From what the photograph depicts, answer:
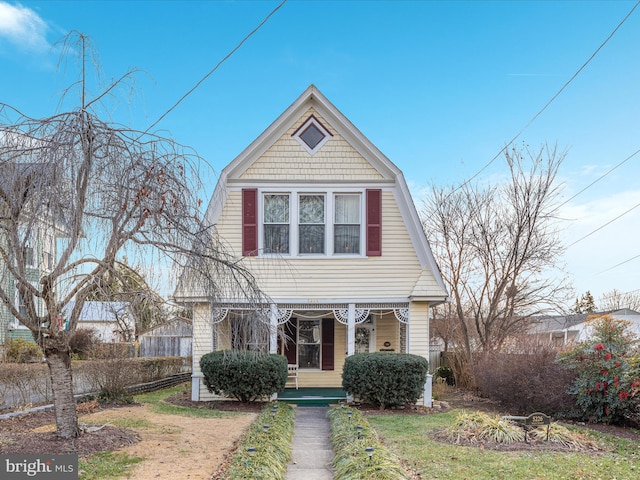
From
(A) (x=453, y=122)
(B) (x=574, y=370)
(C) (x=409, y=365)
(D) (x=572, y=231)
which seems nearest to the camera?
(B) (x=574, y=370)

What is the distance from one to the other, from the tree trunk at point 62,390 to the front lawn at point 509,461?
4.38 m

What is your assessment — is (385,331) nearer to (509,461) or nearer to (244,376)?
(244,376)

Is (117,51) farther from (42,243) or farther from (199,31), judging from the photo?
(42,243)

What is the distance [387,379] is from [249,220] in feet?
16.1

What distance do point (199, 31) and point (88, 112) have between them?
5.75 m

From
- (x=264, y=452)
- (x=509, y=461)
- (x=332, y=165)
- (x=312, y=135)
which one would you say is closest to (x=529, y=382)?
(x=509, y=461)

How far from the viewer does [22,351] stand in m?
18.6

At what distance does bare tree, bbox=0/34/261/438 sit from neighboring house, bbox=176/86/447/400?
604 cm

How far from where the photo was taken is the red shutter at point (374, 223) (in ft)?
42.5

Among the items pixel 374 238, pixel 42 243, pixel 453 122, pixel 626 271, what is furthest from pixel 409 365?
pixel 626 271

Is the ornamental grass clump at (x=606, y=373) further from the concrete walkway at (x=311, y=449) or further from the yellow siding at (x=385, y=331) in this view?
the yellow siding at (x=385, y=331)

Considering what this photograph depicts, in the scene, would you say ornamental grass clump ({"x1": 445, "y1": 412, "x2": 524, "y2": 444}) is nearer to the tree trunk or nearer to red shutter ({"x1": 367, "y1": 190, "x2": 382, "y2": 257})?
red shutter ({"x1": 367, "y1": 190, "x2": 382, "y2": 257})

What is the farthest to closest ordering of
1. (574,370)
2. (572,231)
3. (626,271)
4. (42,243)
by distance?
(626,271), (572,231), (574,370), (42,243)

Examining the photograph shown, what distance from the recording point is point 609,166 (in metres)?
14.8
